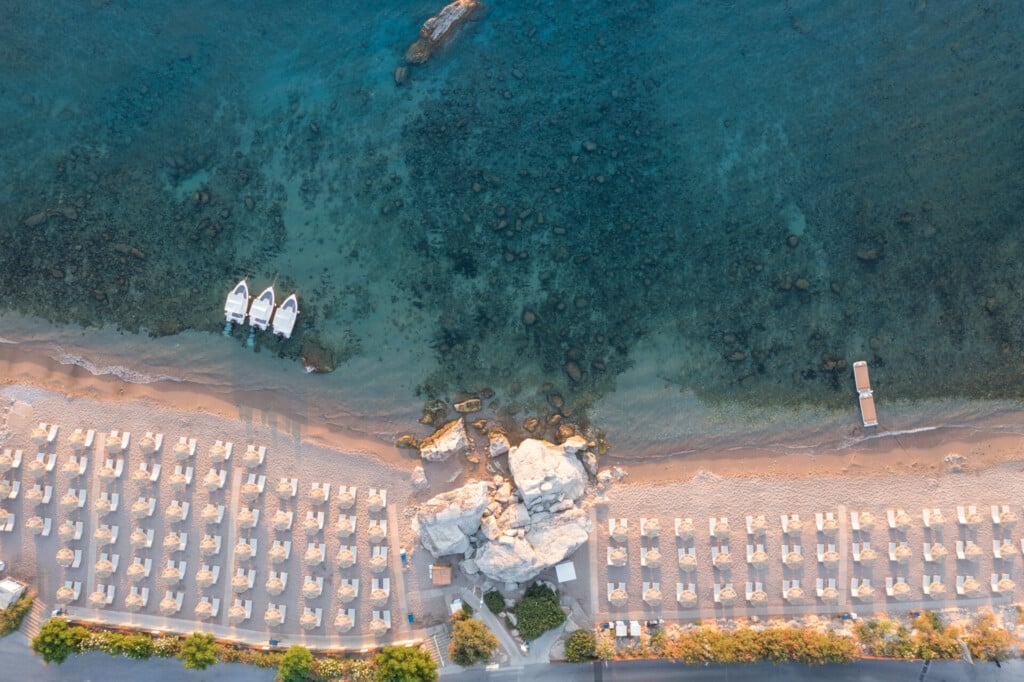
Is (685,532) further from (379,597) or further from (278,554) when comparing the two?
(278,554)

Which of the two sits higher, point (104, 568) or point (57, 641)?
point (104, 568)

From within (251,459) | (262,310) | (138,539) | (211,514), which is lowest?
(138,539)

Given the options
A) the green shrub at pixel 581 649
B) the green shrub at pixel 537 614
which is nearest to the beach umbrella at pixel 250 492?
the green shrub at pixel 537 614

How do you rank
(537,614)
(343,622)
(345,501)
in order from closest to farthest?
(537,614) < (343,622) < (345,501)

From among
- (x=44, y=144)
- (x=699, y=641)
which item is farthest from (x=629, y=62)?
(x=44, y=144)

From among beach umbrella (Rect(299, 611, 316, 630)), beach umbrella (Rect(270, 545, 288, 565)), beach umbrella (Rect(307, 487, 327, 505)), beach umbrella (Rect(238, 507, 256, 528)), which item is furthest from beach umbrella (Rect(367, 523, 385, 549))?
beach umbrella (Rect(238, 507, 256, 528))

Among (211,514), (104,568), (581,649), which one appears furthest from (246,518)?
(581,649)

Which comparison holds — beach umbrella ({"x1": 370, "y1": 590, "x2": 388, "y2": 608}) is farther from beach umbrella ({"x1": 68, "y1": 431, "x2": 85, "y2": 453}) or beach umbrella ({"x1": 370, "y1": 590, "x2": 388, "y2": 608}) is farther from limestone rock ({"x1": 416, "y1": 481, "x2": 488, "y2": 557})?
beach umbrella ({"x1": 68, "y1": 431, "x2": 85, "y2": 453})
